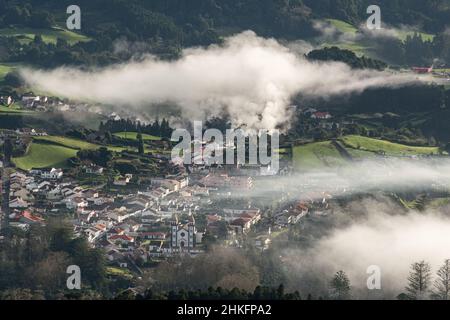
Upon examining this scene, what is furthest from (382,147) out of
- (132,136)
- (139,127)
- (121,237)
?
(121,237)

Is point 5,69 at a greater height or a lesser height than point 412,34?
lesser

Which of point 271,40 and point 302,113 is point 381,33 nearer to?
point 271,40

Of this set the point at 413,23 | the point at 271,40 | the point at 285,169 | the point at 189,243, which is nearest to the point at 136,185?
the point at 285,169

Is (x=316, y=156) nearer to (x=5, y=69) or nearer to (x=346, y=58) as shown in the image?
(x=346, y=58)

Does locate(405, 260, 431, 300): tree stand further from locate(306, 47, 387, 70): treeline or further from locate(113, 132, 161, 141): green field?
locate(306, 47, 387, 70): treeline

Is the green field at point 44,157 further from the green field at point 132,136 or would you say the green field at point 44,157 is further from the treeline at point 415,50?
the treeline at point 415,50

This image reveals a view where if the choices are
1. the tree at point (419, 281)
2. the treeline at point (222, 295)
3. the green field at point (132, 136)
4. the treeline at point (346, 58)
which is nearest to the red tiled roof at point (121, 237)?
the treeline at point (222, 295)
